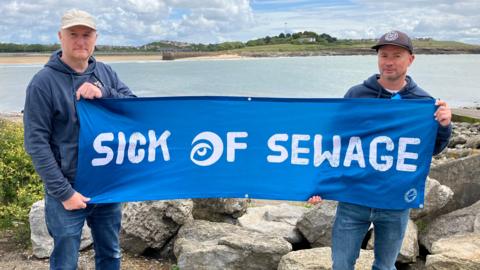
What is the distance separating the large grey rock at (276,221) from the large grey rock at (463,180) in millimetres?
2044

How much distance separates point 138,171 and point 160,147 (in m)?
0.29

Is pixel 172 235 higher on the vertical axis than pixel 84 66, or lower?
lower

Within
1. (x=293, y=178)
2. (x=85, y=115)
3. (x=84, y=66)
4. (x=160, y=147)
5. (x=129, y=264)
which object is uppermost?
(x=84, y=66)

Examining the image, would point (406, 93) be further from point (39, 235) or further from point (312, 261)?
point (39, 235)

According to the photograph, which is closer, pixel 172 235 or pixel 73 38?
pixel 73 38

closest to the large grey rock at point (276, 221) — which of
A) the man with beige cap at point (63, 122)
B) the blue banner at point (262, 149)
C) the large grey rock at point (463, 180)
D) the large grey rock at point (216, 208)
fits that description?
the large grey rock at point (216, 208)

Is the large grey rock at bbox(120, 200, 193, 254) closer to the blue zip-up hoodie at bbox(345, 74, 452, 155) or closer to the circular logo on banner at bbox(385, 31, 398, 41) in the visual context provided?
the blue zip-up hoodie at bbox(345, 74, 452, 155)

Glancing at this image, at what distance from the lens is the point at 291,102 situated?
15.0ft

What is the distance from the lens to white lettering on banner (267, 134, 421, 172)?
447cm

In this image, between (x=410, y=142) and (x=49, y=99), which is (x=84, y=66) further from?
(x=410, y=142)

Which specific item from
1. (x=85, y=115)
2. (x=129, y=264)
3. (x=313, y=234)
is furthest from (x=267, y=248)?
(x=85, y=115)

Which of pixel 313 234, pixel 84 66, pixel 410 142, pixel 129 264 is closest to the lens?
pixel 84 66

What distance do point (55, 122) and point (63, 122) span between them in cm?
6

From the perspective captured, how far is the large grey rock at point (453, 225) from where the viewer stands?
6387 millimetres
